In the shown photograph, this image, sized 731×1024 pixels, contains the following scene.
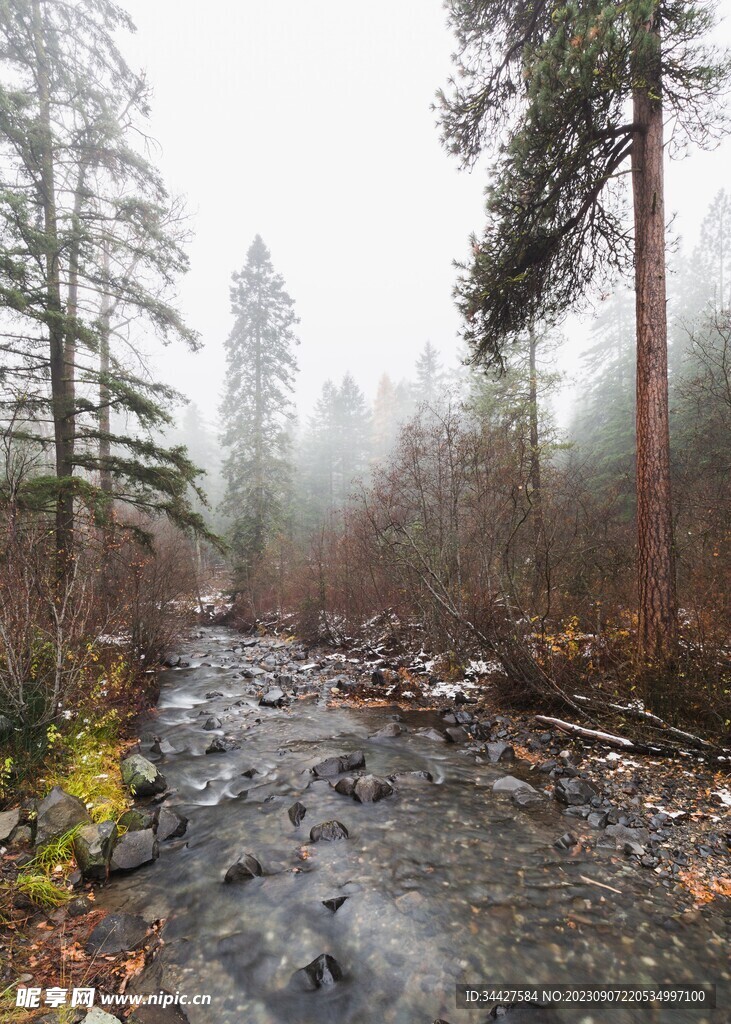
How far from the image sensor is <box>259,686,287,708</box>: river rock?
29.5 ft

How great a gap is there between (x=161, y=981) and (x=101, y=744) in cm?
382

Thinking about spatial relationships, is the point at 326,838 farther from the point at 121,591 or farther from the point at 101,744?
the point at 121,591

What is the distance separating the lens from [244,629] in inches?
715

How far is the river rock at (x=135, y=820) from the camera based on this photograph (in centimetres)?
457

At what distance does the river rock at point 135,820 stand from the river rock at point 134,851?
0.23 metres

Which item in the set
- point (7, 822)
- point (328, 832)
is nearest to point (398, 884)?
point (328, 832)

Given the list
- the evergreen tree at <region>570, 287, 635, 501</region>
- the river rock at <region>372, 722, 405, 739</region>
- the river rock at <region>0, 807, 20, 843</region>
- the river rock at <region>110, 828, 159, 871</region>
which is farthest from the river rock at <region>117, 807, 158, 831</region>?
the evergreen tree at <region>570, 287, 635, 501</region>

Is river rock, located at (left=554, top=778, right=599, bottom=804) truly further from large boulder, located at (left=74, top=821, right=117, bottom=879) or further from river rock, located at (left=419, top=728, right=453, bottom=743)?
large boulder, located at (left=74, top=821, right=117, bottom=879)

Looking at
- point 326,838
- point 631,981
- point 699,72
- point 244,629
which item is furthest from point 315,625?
point 699,72

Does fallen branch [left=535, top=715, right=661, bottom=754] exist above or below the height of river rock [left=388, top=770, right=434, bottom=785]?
above

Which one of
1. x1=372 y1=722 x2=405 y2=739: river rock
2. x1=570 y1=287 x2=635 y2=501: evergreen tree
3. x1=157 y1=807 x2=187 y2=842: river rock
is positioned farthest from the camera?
x1=570 y1=287 x2=635 y2=501: evergreen tree

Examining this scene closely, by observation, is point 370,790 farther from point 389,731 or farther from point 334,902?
point 389,731

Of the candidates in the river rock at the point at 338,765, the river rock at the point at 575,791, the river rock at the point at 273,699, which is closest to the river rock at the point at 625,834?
the river rock at the point at 575,791

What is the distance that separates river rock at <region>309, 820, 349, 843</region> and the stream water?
0.07 metres
